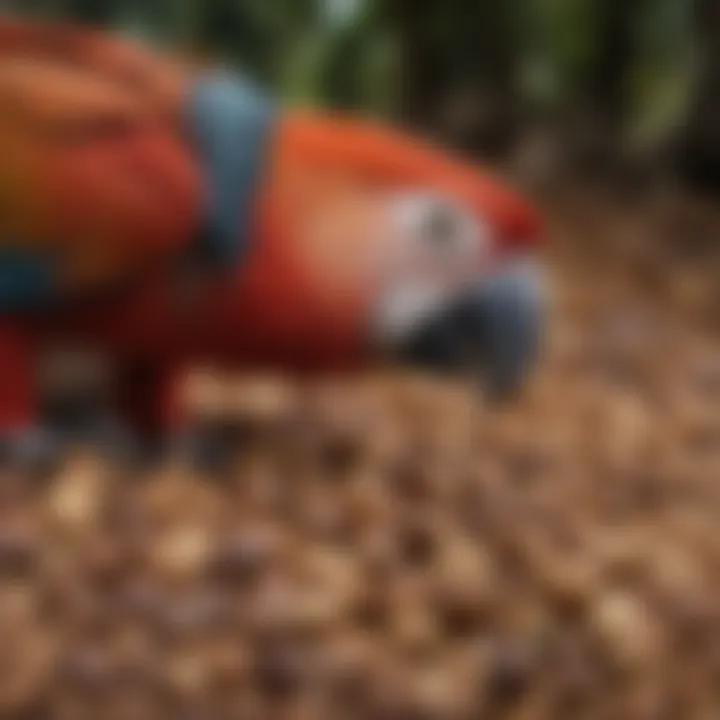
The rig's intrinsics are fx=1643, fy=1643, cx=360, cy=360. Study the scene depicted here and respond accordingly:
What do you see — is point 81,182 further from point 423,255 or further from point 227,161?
point 423,255

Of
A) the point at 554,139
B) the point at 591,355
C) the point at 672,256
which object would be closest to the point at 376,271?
the point at 591,355

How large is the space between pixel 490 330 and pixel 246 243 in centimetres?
18

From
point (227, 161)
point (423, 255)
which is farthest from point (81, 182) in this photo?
point (423, 255)

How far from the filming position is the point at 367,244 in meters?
1.10

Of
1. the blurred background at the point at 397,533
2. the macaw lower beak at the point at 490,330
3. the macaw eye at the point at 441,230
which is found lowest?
the blurred background at the point at 397,533

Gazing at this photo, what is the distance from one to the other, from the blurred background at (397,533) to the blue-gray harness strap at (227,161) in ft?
0.54

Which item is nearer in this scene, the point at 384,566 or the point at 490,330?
the point at 384,566

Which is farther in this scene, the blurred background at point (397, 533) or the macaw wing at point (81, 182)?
the macaw wing at point (81, 182)

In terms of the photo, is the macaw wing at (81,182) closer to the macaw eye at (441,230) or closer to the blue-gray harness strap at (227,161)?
the blue-gray harness strap at (227,161)

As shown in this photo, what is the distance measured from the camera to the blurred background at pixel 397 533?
35.3 inches

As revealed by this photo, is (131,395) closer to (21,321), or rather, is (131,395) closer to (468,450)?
(21,321)

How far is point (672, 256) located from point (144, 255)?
2.69 feet

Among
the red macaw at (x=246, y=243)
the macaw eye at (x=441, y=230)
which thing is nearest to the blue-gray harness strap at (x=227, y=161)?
the red macaw at (x=246, y=243)

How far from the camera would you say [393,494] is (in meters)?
1.12
